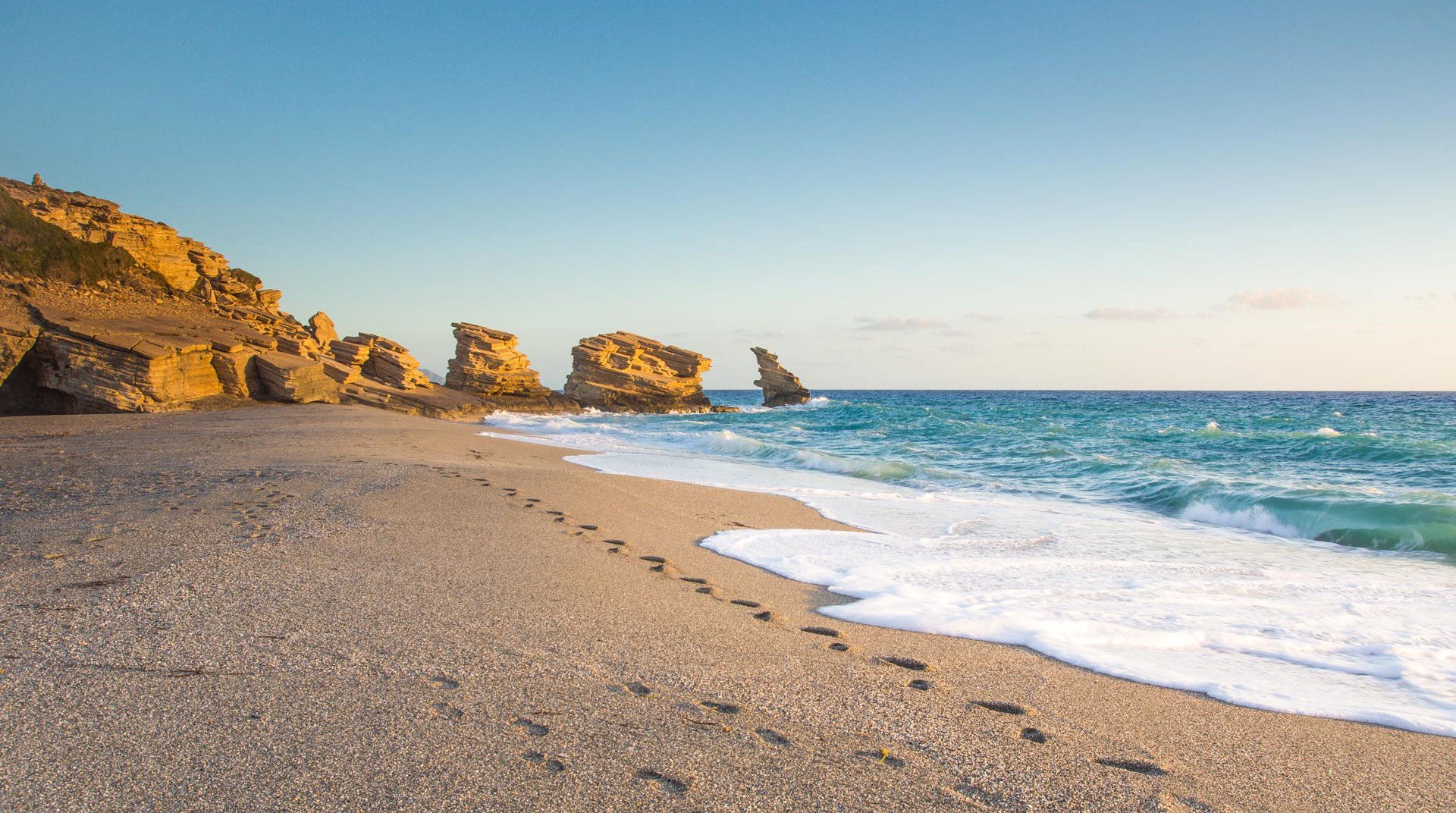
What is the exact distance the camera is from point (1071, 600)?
500cm

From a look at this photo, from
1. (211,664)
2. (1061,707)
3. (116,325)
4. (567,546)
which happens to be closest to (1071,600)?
(1061,707)

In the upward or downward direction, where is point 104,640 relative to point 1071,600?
upward

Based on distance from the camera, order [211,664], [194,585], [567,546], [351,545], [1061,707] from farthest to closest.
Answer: [567,546], [351,545], [194,585], [1061,707], [211,664]

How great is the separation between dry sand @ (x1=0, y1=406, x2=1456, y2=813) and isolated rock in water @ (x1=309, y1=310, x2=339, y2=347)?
97.9ft

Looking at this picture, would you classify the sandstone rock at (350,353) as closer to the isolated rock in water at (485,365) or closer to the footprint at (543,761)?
the isolated rock in water at (485,365)

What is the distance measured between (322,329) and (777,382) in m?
36.9

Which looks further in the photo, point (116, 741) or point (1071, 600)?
point (1071, 600)

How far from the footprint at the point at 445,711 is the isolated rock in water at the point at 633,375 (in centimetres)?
3973

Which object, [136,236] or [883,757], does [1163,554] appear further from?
[136,236]

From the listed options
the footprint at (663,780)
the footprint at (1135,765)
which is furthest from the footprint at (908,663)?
the footprint at (663,780)

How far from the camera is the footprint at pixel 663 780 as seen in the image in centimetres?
218

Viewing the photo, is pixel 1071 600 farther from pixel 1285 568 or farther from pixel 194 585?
pixel 194 585

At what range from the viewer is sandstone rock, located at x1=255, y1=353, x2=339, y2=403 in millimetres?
20328

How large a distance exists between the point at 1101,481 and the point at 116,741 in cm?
1377
